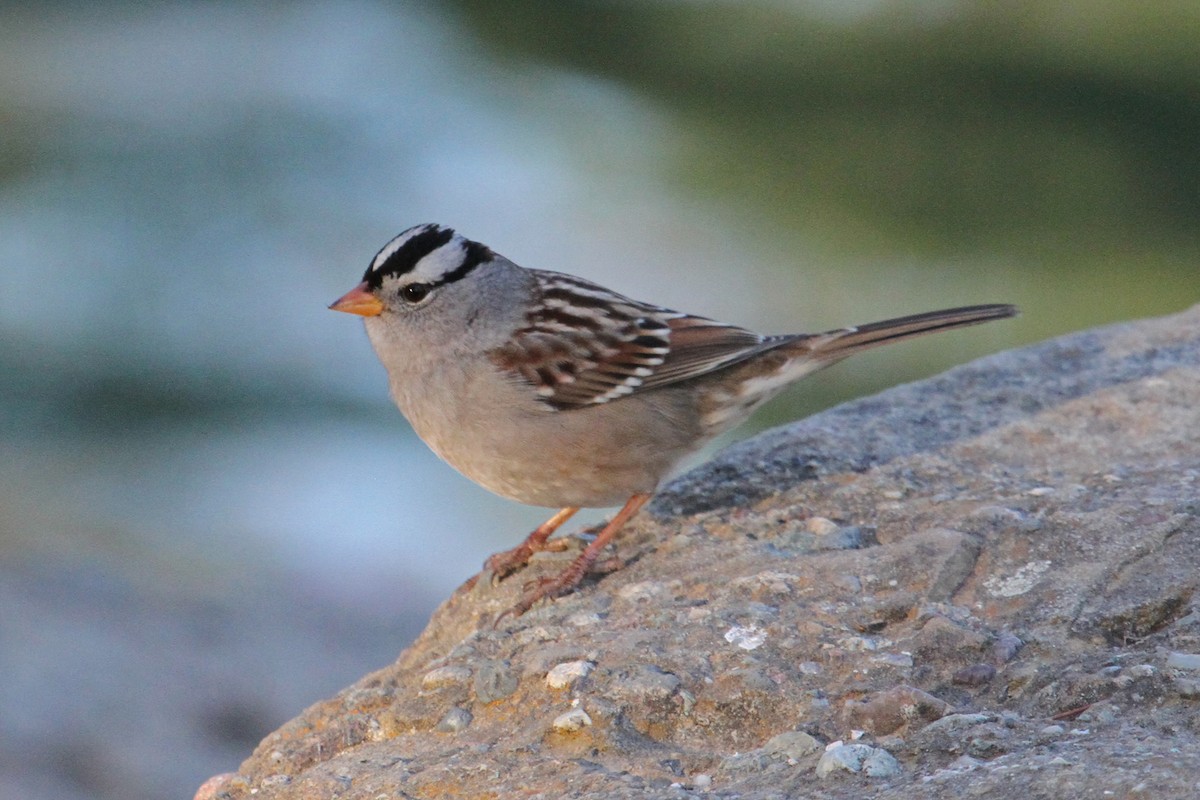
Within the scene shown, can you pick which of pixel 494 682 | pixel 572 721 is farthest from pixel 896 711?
pixel 494 682

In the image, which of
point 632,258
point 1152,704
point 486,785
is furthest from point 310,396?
point 1152,704

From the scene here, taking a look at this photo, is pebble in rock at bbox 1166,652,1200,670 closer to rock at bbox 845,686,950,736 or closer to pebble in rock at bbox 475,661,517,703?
rock at bbox 845,686,950,736

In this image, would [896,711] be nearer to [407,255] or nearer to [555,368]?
[555,368]

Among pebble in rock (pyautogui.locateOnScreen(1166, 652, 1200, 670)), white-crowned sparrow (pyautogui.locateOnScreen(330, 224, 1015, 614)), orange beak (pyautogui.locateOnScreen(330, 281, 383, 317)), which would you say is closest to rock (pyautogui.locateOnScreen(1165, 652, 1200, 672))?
pebble in rock (pyautogui.locateOnScreen(1166, 652, 1200, 670))

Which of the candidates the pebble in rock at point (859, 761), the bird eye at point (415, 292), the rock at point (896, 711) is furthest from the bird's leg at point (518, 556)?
the pebble in rock at point (859, 761)

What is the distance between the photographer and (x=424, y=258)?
458 cm

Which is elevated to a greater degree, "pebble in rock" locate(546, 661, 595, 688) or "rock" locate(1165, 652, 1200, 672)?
"pebble in rock" locate(546, 661, 595, 688)

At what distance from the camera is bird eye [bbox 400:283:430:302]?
4598mm

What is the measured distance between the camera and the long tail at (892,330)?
14.9 ft

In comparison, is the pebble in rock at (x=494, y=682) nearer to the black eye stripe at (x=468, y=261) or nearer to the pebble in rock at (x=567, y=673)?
the pebble in rock at (x=567, y=673)

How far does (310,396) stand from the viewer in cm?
830

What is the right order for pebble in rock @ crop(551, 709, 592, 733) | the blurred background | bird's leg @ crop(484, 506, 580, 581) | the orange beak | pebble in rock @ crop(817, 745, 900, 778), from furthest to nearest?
the blurred background → the orange beak → bird's leg @ crop(484, 506, 580, 581) → pebble in rock @ crop(551, 709, 592, 733) → pebble in rock @ crop(817, 745, 900, 778)

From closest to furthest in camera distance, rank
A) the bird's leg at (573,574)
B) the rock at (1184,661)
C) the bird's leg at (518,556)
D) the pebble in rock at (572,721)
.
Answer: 1. the rock at (1184,661)
2. the pebble in rock at (572,721)
3. the bird's leg at (573,574)
4. the bird's leg at (518,556)

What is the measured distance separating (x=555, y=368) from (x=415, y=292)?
54cm
